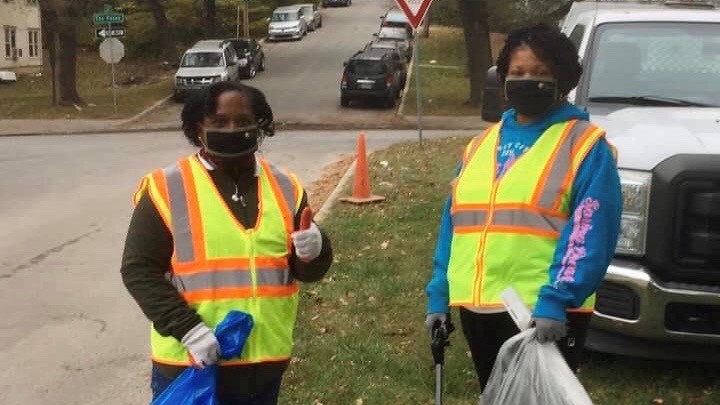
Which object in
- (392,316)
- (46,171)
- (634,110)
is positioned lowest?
(46,171)

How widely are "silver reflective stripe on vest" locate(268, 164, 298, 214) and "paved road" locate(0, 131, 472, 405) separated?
115 inches

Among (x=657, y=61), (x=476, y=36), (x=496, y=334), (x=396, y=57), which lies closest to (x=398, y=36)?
(x=396, y=57)

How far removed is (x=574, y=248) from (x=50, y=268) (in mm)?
7045

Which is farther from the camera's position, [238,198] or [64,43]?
[64,43]

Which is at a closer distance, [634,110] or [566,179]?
[566,179]

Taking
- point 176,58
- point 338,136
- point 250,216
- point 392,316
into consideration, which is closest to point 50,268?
point 392,316

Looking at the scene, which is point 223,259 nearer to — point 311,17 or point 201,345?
point 201,345

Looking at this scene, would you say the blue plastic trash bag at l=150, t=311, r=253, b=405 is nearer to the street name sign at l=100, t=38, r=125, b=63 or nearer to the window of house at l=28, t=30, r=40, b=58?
the street name sign at l=100, t=38, r=125, b=63

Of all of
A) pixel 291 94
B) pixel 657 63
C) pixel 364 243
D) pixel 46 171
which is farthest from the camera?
pixel 291 94

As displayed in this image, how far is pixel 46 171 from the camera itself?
16.4 meters

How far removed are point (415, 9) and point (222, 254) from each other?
437 inches

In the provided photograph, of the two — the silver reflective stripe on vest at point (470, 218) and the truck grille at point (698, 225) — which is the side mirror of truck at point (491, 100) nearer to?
the truck grille at point (698, 225)

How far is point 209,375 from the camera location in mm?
3127

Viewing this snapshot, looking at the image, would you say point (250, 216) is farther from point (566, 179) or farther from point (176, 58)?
point (176, 58)
